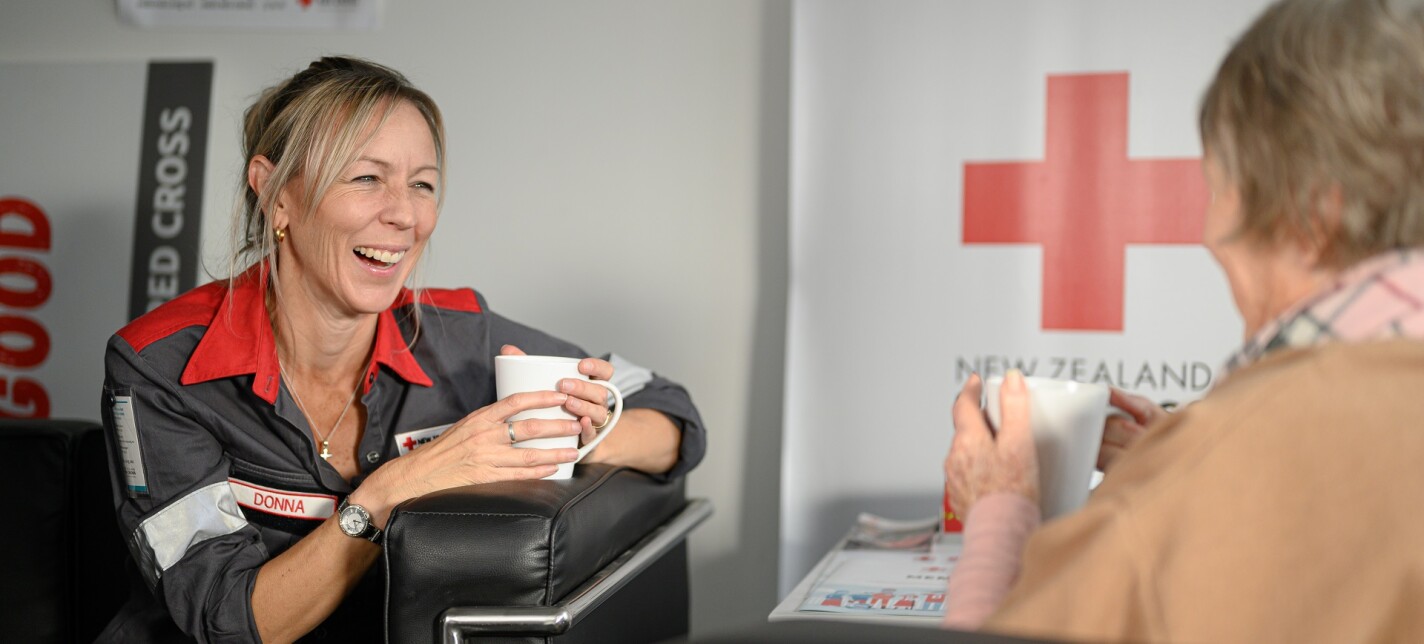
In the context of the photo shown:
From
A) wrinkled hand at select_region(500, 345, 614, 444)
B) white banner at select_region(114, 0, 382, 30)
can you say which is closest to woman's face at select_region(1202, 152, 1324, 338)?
wrinkled hand at select_region(500, 345, 614, 444)

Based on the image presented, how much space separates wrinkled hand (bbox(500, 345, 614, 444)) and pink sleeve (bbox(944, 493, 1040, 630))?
485 mm

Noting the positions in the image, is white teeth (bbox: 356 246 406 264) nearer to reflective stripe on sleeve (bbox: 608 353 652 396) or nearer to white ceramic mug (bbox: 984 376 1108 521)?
reflective stripe on sleeve (bbox: 608 353 652 396)

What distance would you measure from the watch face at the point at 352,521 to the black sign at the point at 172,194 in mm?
1333

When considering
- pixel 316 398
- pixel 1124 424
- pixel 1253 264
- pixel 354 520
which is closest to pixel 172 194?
pixel 316 398

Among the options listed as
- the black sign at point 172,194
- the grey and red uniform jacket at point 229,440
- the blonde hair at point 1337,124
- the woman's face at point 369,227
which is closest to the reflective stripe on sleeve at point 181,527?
the grey and red uniform jacket at point 229,440

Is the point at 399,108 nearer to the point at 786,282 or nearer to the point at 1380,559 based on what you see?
the point at 786,282

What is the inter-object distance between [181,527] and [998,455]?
86 cm

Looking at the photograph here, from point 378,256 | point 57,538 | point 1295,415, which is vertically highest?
point 378,256

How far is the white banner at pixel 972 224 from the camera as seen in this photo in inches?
74.1

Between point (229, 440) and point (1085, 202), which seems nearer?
point (229, 440)

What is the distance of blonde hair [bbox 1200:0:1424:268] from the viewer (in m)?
0.68

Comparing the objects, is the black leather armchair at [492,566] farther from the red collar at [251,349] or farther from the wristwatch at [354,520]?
the red collar at [251,349]

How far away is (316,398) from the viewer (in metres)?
1.44

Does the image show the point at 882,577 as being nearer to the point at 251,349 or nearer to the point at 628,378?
the point at 628,378
